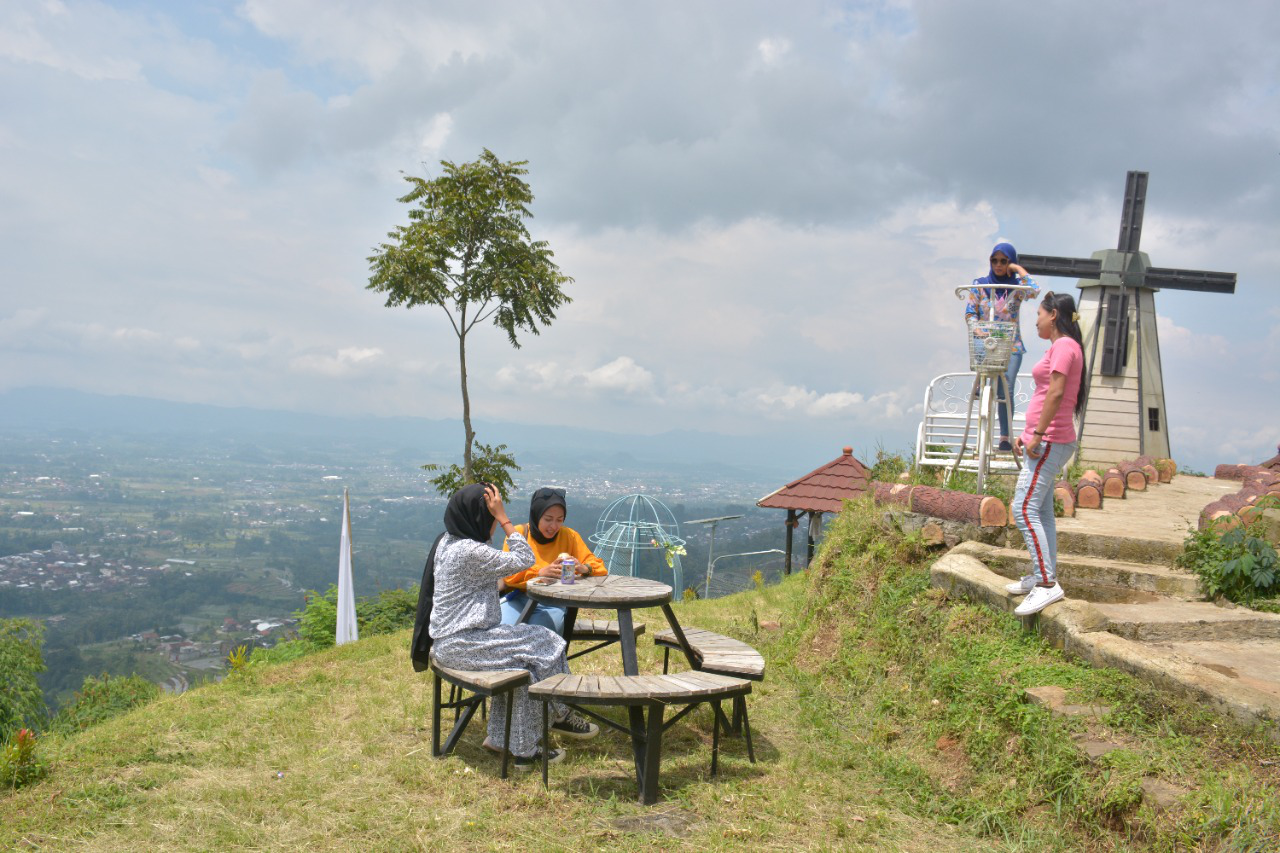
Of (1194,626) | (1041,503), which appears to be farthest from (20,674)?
(1194,626)

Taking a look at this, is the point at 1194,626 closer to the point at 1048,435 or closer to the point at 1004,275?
the point at 1048,435

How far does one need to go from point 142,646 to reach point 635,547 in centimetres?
3730

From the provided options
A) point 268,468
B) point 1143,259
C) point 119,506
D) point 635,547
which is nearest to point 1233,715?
point 635,547

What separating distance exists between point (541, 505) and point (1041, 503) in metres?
3.03

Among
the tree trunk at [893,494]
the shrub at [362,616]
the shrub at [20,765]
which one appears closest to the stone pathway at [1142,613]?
the tree trunk at [893,494]

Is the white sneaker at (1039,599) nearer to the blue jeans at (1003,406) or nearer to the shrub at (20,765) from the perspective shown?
the blue jeans at (1003,406)

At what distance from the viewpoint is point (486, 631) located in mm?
4609

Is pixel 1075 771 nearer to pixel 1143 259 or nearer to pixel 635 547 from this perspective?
pixel 635 547

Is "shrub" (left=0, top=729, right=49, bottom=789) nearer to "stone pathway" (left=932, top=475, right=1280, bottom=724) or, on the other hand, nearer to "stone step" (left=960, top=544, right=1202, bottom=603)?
"stone pathway" (left=932, top=475, right=1280, bottom=724)

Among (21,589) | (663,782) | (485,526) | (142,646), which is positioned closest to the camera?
(663,782)

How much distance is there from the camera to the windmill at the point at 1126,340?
48.6 feet

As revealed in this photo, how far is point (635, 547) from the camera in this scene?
520 inches

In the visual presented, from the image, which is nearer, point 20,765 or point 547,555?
point 20,765

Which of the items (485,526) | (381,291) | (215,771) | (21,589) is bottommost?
(21,589)
